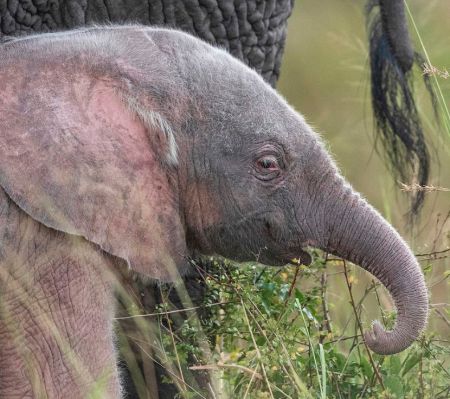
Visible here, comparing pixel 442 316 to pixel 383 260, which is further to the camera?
pixel 442 316

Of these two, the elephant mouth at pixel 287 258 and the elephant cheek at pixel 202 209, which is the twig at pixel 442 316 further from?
the elephant cheek at pixel 202 209

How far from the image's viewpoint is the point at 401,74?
6.08 metres

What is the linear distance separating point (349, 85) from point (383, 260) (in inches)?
161

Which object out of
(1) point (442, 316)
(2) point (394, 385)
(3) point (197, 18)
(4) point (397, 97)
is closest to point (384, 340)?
(2) point (394, 385)

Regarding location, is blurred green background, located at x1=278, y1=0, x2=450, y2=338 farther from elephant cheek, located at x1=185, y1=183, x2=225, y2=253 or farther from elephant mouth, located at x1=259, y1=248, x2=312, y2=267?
elephant cheek, located at x1=185, y1=183, x2=225, y2=253

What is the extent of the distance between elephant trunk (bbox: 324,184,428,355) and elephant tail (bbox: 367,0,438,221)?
162cm

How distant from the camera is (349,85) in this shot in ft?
27.4

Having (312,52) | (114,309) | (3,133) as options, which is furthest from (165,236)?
(312,52)

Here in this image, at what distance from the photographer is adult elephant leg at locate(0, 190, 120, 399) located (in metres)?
4.13

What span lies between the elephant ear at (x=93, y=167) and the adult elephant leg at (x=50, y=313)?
2.0 inches

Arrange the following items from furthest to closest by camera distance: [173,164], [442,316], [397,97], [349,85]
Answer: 1. [349,85]
2. [397,97]
3. [442,316]
4. [173,164]

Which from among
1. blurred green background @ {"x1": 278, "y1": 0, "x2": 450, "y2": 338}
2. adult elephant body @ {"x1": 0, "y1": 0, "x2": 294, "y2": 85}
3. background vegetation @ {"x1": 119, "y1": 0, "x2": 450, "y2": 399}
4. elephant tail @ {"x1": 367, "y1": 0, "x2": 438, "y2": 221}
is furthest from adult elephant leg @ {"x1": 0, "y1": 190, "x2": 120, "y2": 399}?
blurred green background @ {"x1": 278, "y1": 0, "x2": 450, "y2": 338}

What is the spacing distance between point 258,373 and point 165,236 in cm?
43

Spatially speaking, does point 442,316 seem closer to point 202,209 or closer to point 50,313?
point 202,209
